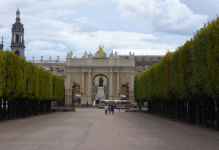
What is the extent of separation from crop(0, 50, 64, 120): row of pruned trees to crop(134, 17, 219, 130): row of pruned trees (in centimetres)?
1740

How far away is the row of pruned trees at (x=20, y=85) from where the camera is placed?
105 feet

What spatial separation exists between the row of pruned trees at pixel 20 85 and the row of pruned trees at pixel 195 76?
17.4 metres

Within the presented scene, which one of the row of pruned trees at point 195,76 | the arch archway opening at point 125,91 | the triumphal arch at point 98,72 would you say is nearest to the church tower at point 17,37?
the triumphal arch at point 98,72

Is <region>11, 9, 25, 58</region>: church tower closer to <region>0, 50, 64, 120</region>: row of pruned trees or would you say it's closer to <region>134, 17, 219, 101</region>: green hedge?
<region>0, 50, 64, 120</region>: row of pruned trees

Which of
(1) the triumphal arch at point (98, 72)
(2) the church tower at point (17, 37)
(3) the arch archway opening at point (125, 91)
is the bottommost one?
(3) the arch archway opening at point (125, 91)

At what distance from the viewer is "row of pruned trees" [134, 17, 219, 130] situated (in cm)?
2243

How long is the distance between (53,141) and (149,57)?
113196 mm

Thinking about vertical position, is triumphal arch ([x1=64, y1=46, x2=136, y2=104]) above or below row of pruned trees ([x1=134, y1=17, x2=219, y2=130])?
above

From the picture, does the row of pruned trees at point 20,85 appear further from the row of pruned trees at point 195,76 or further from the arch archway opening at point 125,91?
the arch archway opening at point 125,91

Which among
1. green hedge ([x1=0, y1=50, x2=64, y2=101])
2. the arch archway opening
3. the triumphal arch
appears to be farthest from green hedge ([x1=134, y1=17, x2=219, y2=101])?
the triumphal arch

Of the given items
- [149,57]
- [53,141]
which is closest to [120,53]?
[149,57]

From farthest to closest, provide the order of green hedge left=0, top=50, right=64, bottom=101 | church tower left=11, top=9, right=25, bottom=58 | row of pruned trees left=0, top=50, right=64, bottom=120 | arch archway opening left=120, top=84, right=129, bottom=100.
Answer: church tower left=11, top=9, right=25, bottom=58
arch archway opening left=120, top=84, right=129, bottom=100
row of pruned trees left=0, top=50, right=64, bottom=120
green hedge left=0, top=50, right=64, bottom=101

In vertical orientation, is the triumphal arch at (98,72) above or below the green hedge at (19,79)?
above

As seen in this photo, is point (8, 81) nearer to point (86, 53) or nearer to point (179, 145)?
point (179, 145)
